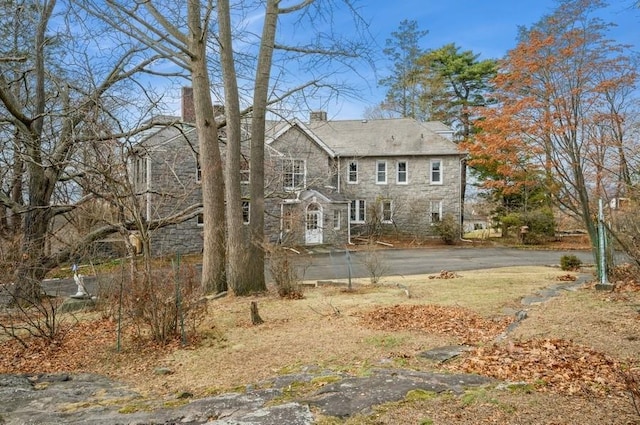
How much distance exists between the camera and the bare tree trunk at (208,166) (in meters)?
11.0

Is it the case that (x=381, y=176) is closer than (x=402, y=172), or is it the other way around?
(x=402, y=172)

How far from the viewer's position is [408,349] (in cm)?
567

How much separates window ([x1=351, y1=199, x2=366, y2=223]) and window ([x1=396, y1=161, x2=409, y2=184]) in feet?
8.76

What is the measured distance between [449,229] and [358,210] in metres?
5.97

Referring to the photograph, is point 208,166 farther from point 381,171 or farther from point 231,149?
point 381,171

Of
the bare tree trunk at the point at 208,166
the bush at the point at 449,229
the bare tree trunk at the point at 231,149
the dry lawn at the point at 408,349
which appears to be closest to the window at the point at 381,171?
the bush at the point at 449,229

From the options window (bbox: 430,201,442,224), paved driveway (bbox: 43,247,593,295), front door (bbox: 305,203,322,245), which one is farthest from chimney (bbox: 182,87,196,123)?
window (bbox: 430,201,442,224)

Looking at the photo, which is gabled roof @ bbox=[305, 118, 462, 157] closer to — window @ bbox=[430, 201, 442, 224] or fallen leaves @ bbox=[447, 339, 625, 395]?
window @ bbox=[430, 201, 442, 224]

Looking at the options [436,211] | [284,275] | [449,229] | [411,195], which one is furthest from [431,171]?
[284,275]

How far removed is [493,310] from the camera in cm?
816

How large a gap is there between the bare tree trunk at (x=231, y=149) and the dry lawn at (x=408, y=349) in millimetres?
1186

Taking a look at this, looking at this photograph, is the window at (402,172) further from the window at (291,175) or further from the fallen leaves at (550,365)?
the fallen leaves at (550,365)

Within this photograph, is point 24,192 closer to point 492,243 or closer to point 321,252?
point 321,252

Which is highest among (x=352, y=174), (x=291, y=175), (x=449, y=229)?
(x=352, y=174)
